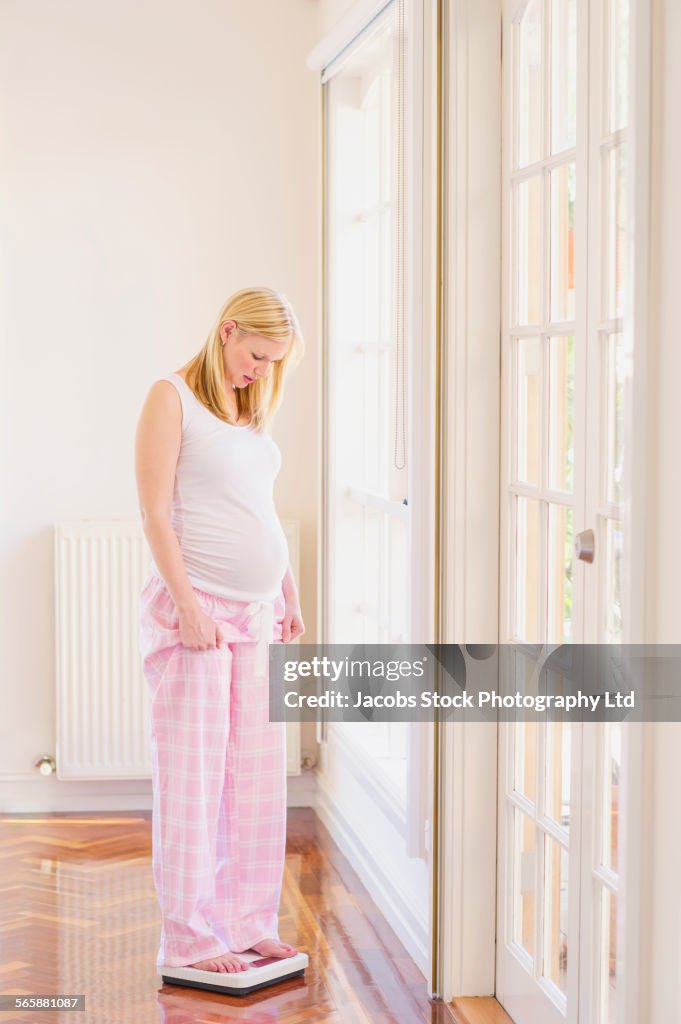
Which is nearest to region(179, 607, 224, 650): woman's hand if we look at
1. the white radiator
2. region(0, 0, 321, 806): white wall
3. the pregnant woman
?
the pregnant woman

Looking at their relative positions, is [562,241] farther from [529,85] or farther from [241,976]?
[241,976]

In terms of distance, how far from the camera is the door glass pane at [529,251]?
2506 mm

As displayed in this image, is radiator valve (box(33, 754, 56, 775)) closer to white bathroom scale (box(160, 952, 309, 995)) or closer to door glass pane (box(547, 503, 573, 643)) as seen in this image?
white bathroom scale (box(160, 952, 309, 995))

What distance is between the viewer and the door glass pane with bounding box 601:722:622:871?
212cm

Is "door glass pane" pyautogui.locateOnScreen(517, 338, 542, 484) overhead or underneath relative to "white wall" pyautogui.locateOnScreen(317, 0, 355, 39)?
underneath

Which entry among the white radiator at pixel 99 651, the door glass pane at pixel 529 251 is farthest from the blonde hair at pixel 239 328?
the white radiator at pixel 99 651

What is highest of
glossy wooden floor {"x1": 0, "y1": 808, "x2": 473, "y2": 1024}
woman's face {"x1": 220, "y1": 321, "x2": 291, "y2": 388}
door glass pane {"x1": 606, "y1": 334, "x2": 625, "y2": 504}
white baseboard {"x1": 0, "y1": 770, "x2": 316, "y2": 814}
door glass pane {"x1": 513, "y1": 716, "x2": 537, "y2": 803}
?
woman's face {"x1": 220, "y1": 321, "x2": 291, "y2": 388}

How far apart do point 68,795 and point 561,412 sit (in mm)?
2593

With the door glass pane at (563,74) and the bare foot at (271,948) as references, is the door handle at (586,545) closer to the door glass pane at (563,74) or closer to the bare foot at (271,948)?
the door glass pane at (563,74)

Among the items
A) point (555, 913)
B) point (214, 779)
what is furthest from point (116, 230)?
point (555, 913)

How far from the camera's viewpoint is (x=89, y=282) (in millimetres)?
4164

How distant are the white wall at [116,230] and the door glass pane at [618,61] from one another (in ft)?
7.29

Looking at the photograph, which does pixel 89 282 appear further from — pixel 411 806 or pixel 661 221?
pixel 661 221

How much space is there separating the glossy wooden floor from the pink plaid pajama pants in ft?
0.49
